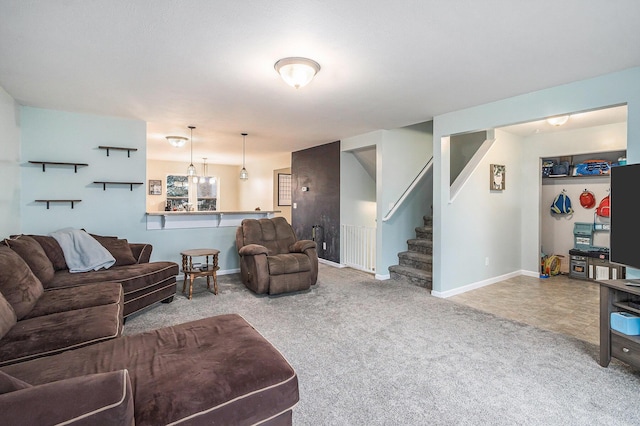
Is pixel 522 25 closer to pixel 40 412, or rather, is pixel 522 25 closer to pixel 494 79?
pixel 494 79

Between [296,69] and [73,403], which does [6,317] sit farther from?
[296,69]

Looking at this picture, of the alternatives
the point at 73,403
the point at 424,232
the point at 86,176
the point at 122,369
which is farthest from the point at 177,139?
the point at 73,403

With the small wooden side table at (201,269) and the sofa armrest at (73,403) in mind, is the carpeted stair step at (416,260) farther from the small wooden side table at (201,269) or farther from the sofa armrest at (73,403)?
the sofa armrest at (73,403)

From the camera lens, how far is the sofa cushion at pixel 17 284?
2.21 meters

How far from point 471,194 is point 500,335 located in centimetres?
219

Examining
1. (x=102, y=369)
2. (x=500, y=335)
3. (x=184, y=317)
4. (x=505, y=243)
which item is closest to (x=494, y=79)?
(x=500, y=335)

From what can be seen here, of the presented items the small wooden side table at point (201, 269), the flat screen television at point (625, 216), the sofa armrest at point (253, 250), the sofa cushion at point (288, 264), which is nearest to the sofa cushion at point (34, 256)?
the small wooden side table at point (201, 269)

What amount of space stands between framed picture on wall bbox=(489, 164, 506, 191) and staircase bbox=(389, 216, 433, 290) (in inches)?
46.4

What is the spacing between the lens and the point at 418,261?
202 inches

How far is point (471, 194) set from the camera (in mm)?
4656

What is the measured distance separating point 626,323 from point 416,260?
114 inches

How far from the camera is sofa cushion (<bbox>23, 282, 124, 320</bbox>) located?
2379 mm

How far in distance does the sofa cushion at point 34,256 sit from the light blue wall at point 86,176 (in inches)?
51.3

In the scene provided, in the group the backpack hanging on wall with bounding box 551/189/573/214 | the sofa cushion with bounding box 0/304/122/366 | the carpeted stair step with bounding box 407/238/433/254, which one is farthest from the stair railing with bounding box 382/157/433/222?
the sofa cushion with bounding box 0/304/122/366
